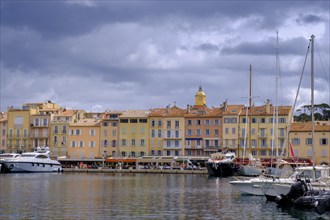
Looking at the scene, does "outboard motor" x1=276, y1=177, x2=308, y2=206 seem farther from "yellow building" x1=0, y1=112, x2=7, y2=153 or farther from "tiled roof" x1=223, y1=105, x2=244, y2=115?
"yellow building" x1=0, y1=112, x2=7, y2=153

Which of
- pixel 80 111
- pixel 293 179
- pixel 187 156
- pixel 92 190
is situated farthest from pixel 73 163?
pixel 293 179

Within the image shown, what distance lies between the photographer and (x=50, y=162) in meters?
107

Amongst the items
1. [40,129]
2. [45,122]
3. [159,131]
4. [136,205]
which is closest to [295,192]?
[136,205]

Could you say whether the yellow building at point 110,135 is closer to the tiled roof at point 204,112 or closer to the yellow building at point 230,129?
the tiled roof at point 204,112

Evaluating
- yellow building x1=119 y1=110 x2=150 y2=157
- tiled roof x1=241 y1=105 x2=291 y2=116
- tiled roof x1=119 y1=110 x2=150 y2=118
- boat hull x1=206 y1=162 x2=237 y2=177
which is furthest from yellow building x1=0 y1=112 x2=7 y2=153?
boat hull x1=206 y1=162 x2=237 y2=177

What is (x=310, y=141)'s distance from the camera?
11075 cm

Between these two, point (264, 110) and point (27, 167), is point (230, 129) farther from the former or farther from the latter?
point (27, 167)

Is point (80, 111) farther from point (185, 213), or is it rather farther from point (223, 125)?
point (185, 213)

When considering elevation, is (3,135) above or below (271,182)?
above

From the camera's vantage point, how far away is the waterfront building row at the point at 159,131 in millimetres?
113188

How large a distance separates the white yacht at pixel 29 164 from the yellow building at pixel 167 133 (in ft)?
68.6

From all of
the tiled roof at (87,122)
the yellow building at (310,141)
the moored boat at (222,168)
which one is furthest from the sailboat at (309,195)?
the tiled roof at (87,122)

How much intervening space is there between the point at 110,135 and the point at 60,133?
1023 cm

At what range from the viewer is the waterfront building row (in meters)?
113
